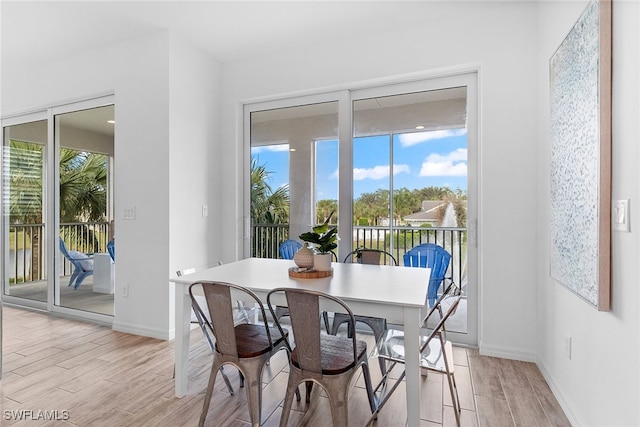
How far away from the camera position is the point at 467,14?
2787 mm

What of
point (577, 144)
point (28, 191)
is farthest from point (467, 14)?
point (28, 191)

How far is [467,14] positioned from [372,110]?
3.43 feet

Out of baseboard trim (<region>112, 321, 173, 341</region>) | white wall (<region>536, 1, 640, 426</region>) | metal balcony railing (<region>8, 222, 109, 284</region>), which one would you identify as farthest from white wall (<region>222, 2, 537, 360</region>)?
metal balcony railing (<region>8, 222, 109, 284</region>)

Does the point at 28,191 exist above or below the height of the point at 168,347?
above

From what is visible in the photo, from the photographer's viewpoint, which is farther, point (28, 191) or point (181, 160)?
point (28, 191)

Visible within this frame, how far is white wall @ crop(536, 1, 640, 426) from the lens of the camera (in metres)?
1.33

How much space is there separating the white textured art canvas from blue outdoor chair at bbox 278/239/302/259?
2.12 meters

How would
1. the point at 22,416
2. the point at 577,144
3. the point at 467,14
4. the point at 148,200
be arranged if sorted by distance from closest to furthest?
the point at 577,144
the point at 22,416
the point at 467,14
the point at 148,200

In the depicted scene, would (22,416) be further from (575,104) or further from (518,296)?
(575,104)

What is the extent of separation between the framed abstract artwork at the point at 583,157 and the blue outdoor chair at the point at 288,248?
2.12 meters

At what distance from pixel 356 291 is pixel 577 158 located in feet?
4.38

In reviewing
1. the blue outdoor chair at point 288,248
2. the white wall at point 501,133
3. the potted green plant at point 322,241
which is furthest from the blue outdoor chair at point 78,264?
the white wall at point 501,133

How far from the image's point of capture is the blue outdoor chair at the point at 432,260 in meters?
2.96

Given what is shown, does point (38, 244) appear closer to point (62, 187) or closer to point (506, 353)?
point (62, 187)
